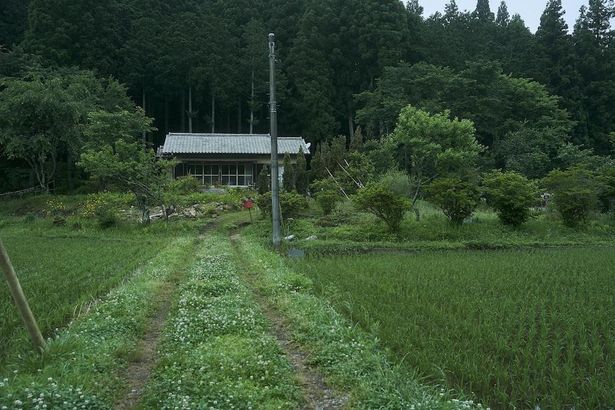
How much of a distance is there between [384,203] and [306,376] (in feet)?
39.2

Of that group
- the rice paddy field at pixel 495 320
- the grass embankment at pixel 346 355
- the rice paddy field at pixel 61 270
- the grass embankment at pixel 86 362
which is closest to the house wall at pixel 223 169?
the rice paddy field at pixel 61 270

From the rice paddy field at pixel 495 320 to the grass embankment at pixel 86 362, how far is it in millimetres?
2926

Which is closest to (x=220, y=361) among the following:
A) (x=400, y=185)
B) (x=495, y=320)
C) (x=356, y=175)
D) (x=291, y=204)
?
(x=495, y=320)

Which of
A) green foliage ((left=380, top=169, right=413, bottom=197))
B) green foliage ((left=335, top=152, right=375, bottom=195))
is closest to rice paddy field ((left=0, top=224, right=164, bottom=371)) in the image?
green foliage ((left=380, top=169, right=413, bottom=197))

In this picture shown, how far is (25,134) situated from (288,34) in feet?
85.5

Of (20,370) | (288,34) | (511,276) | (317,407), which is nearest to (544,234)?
(511,276)

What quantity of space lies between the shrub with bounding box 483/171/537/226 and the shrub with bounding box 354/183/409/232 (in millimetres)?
3822

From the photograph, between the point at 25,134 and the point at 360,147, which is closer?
the point at 25,134

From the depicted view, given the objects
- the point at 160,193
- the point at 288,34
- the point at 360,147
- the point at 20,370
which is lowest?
the point at 20,370

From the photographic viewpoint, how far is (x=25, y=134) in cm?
2798

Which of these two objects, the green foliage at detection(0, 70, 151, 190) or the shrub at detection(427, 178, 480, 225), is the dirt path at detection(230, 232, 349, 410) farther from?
the green foliage at detection(0, 70, 151, 190)

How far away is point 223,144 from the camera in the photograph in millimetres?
34750

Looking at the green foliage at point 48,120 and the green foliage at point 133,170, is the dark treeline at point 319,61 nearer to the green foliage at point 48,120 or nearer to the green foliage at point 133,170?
the green foliage at point 48,120

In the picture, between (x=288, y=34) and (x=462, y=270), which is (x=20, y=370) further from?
(x=288, y=34)
